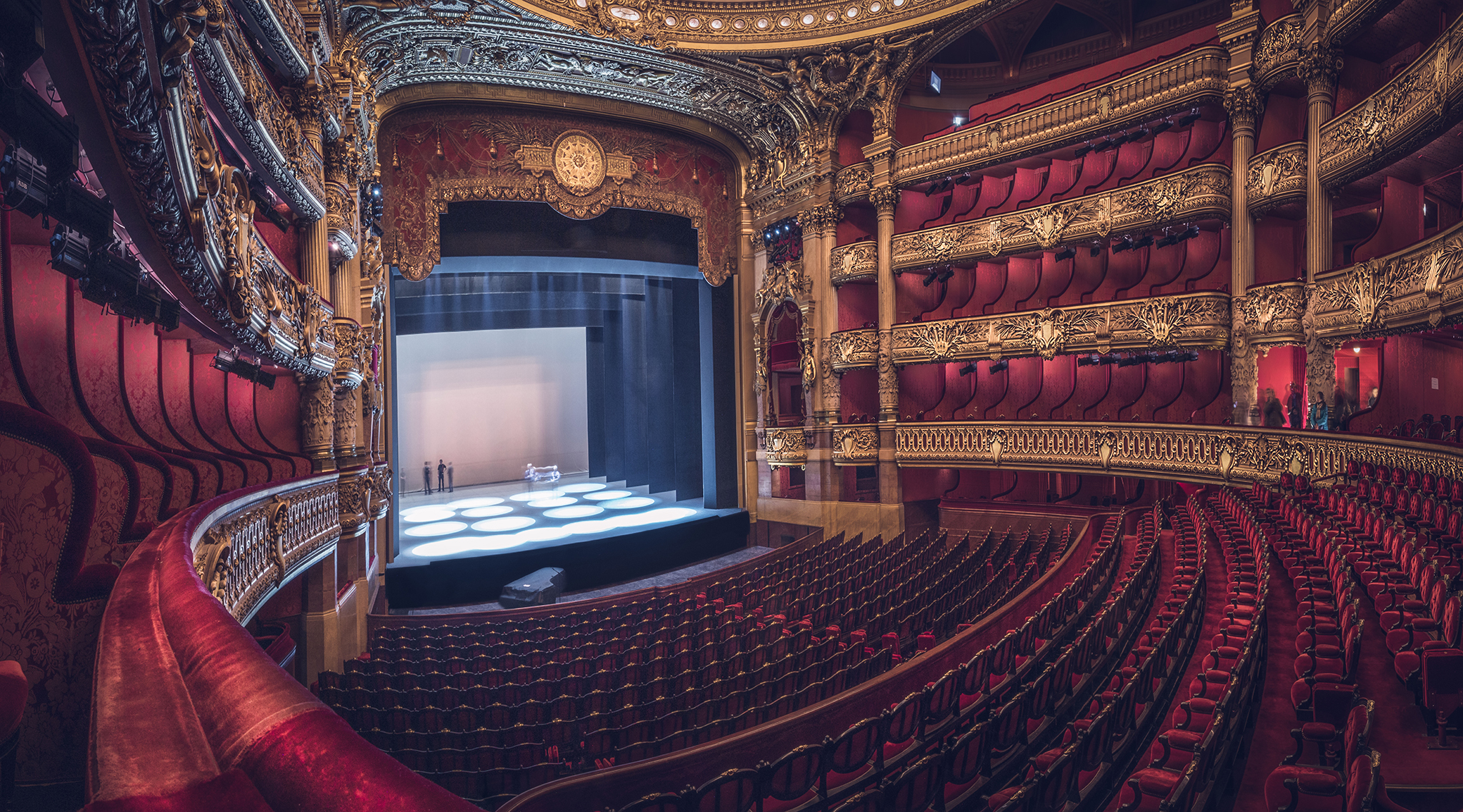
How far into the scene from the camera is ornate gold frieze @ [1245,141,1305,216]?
6738 mm

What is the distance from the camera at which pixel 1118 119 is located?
26.4 feet

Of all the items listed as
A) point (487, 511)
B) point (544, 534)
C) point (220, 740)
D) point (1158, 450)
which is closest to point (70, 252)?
point (220, 740)

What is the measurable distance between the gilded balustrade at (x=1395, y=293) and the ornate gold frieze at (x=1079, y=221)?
163 cm

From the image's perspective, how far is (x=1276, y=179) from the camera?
6.92 meters

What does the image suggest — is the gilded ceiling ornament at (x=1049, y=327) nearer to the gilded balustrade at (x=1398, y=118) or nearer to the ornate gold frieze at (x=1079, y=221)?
the ornate gold frieze at (x=1079, y=221)

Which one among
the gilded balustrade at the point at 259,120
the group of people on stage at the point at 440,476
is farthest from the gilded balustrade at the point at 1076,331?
the group of people on stage at the point at 440,476

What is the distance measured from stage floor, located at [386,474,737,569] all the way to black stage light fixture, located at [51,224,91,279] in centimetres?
613

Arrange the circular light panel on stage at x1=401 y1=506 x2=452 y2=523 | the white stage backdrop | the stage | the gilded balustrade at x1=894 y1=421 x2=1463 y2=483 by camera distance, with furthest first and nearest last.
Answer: the white stage backdrop → the circular light panel on stage at x1=401 y1=506 x2=452 y2=523 → the stage → the gilded balustrade at x1=894 y1=421 x2=1463 y2=483

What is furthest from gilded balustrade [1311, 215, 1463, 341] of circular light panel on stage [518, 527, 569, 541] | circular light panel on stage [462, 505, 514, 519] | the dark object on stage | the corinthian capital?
circular light panel on stage [462, 505, 514, 519]

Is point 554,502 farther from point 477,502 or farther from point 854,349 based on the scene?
point 854,349

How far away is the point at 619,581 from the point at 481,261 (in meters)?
5.04

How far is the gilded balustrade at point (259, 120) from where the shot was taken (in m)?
3.39

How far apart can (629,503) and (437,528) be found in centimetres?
318

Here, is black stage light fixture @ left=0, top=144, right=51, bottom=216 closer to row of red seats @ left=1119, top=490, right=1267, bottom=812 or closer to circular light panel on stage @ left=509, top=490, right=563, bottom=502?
row of red seats @ left=1119, top=490, right=1267, bottom=812
